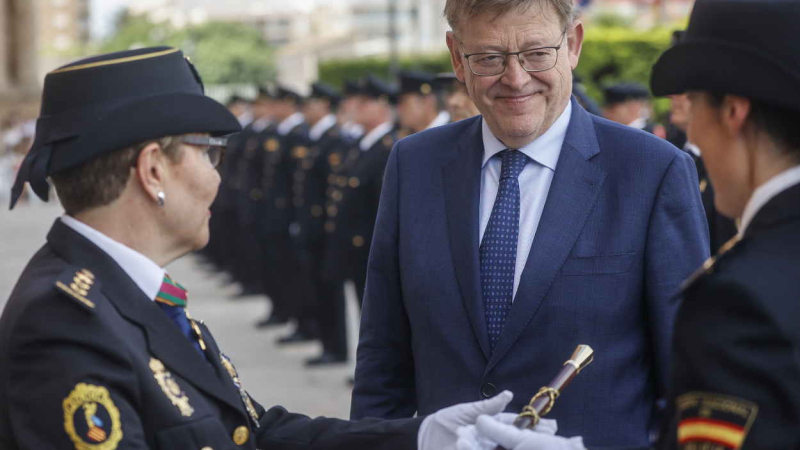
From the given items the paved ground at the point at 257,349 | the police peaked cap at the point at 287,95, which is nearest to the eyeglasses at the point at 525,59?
the paved ground at the point at 257,349

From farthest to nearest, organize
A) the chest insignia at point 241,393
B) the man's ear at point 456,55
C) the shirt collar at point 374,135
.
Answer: the shirt collar at point 374,135 < the man's ear at point 456,55 < the chest insignia at point 241,393

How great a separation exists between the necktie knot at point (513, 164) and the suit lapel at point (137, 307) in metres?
0.95

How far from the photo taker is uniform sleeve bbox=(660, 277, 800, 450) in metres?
1.62

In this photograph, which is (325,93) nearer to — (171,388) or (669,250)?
(669,250)

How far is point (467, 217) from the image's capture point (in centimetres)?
284

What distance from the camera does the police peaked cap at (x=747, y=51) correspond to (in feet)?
5.77

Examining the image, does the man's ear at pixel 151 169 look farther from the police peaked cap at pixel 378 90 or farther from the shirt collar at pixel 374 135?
the police peaked cap at pixel 378 90

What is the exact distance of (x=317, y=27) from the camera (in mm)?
107188

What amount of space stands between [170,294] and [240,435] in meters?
0.33

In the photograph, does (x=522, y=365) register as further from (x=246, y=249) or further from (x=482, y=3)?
(x=246, y=249)

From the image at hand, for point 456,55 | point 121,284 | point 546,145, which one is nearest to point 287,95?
point 456,55

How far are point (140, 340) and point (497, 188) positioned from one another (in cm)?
104

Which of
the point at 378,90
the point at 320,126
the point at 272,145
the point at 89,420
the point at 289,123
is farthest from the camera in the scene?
the point at 289,123

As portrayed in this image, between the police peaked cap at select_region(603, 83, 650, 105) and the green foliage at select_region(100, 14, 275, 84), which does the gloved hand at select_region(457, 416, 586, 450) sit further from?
the green foliage at select_region(100, 14, 275, 84)
